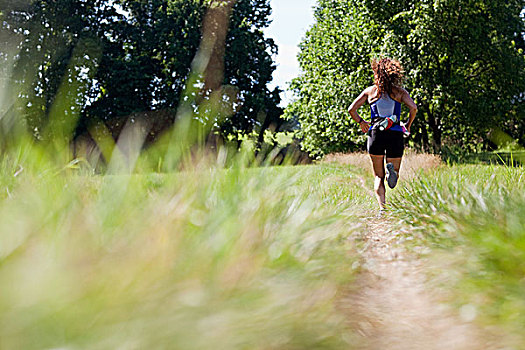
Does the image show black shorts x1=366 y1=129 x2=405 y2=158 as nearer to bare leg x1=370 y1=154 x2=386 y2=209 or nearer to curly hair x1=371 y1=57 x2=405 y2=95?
bare leg x1=370 y1=154 x2=386 y2=209

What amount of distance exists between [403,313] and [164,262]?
1.35 m

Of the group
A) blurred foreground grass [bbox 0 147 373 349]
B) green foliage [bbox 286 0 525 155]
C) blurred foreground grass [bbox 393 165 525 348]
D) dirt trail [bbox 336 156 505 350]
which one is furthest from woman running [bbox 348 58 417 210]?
green foliage [bbox 286 0 525 155]

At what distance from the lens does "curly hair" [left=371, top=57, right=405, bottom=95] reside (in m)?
5.95

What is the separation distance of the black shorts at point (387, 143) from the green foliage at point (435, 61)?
363 inches

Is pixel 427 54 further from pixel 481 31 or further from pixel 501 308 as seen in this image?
pixel 501 308

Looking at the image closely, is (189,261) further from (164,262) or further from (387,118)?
(387,118)

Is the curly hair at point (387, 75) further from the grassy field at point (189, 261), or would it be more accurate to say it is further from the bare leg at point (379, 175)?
the grassy field at point (189, 261)

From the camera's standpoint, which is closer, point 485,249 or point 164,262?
point 164,262

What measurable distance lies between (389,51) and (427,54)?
1.28 meters

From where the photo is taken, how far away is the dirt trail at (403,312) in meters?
1.90

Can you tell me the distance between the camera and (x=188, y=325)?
1.31 meters

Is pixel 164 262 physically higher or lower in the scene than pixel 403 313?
higher

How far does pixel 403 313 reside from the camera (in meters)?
2.28

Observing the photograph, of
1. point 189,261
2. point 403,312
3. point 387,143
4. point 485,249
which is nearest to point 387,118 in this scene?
point 387,143
